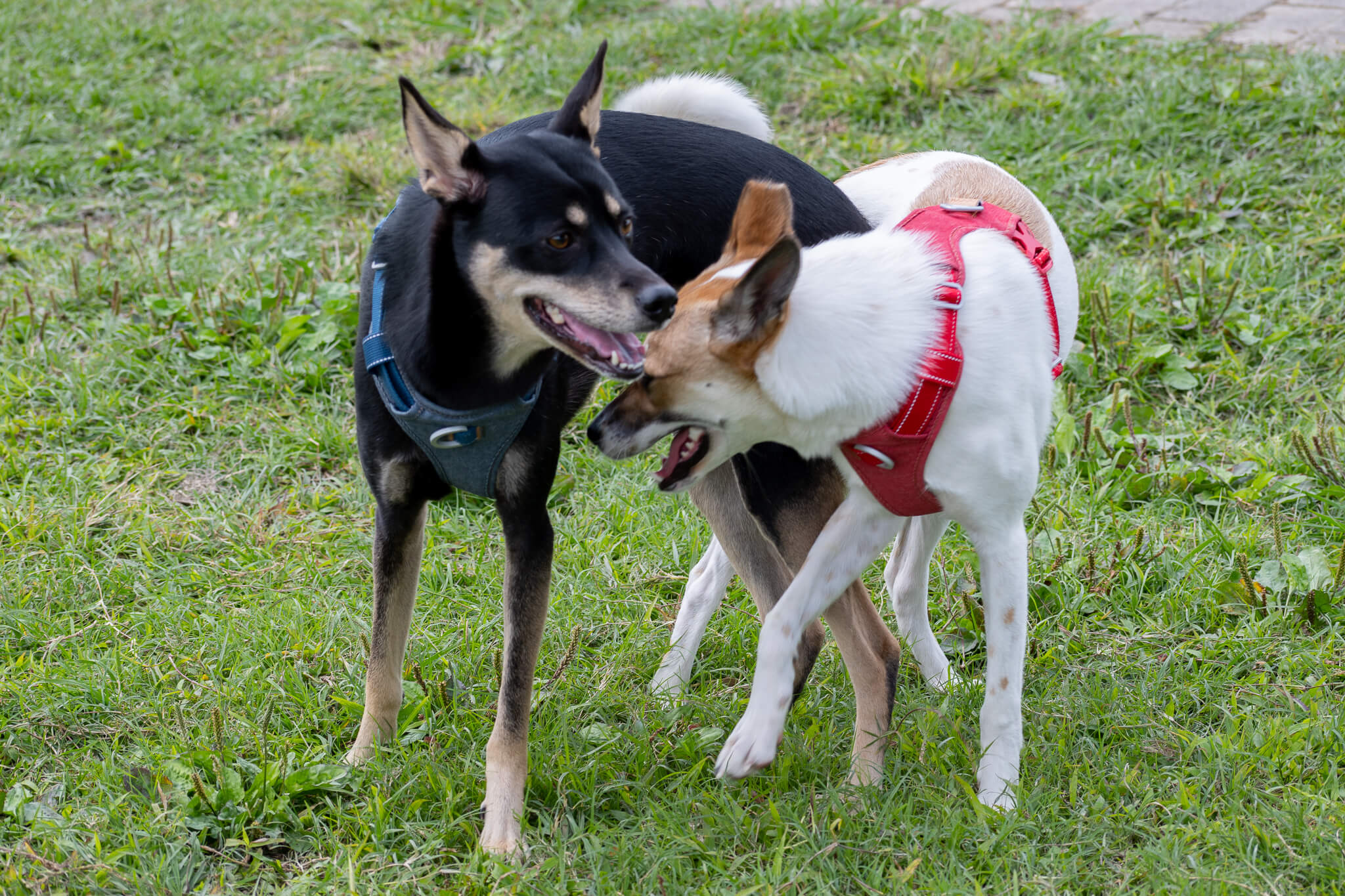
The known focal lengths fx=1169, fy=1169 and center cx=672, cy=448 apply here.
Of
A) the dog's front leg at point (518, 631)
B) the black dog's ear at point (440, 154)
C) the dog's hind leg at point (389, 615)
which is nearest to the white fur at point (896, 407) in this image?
the dog's front leg at point (518, 631)

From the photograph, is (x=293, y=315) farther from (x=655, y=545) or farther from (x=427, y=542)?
(x=655, y=545)

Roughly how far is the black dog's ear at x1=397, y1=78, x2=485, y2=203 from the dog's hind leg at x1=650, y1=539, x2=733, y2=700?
1.20m

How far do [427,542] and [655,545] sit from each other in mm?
711

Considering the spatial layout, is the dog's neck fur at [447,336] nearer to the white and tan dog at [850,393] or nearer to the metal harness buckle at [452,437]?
the metal harness buckle at [452,437]

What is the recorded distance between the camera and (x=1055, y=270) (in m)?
2.86

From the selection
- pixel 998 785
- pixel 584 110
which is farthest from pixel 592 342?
pixel 998 785

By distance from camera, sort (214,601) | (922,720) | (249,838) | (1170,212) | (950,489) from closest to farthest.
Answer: (950,489) → (249,838) → (922,720) → (214,601) → (1170,212)

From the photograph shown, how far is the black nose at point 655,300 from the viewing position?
2326 millimetres

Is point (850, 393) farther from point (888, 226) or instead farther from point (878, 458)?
point (888, 226)

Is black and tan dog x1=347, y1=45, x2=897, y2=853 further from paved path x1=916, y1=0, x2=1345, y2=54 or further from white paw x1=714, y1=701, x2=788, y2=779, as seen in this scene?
paved path x1=916, y1=0, x2=1345, y2=54

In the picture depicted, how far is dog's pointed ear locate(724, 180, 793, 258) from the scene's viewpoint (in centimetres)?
244

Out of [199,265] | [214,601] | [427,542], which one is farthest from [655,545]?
[199,265]

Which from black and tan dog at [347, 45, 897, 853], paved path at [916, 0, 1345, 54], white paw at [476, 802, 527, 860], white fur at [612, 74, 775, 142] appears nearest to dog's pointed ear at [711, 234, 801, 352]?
black and tan dog at [347, 45, 897, 853]

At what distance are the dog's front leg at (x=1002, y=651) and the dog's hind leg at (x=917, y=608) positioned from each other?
0.43 meters
